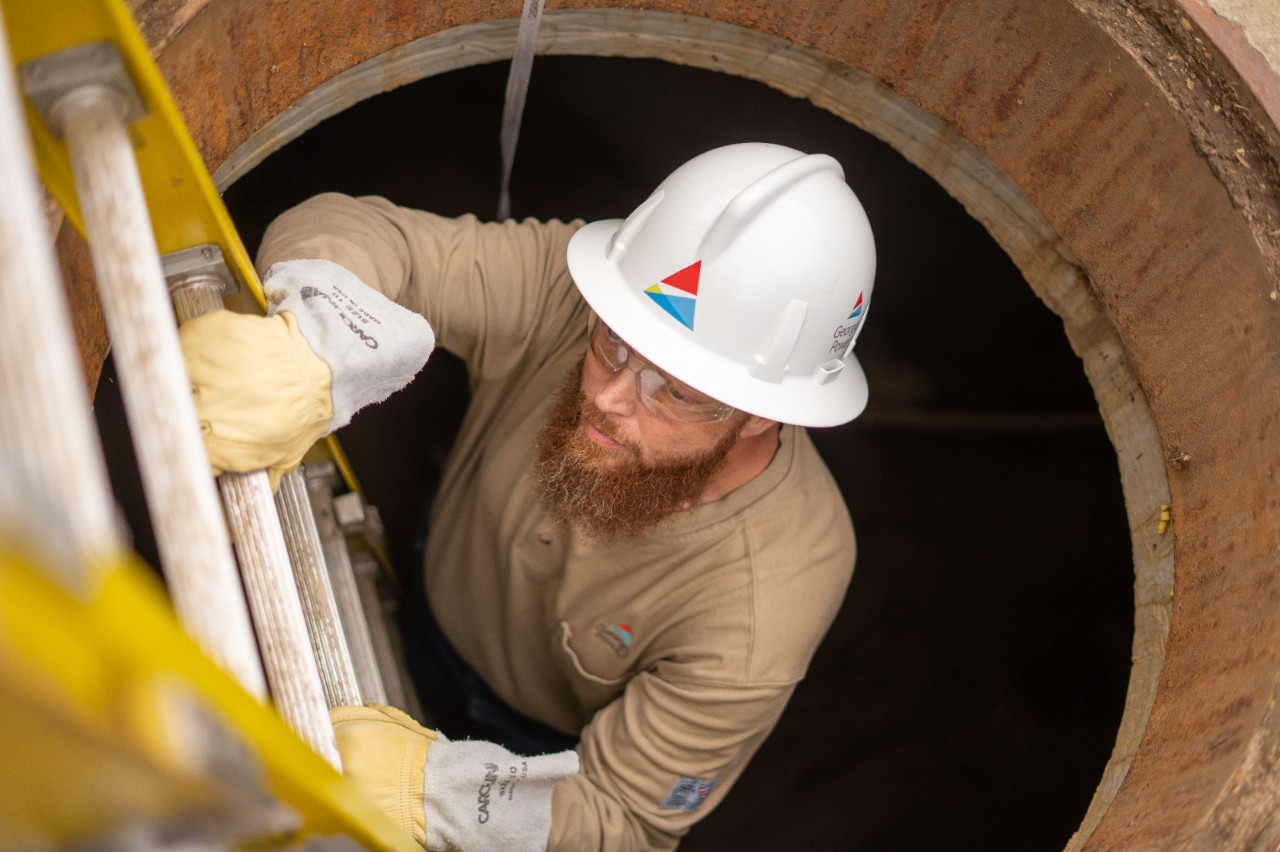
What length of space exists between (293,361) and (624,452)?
3.01ft

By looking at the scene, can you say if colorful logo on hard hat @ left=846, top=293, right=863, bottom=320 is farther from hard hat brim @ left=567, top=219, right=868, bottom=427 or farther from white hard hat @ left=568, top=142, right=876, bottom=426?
hard hat brim @ left=567, top=219, right=868, bottom=427

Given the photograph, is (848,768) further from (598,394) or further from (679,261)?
(679,261)

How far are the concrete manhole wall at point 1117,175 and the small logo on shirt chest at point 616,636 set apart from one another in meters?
1.06

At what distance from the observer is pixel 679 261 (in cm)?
199

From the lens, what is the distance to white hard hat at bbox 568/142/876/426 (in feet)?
6.36

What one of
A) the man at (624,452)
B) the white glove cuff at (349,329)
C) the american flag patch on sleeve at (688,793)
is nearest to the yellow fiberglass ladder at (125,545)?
the white glove cuff at (349,329)

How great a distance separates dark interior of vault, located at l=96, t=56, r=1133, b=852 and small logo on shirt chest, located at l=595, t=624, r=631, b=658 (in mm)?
1275

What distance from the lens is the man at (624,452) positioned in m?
1.85

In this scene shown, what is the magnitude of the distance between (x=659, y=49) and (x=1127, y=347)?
1434 millimetres

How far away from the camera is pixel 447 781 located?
5.99 ft

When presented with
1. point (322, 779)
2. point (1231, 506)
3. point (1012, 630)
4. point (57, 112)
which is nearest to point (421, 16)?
point (57, 112)

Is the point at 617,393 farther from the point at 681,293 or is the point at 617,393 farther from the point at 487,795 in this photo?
the point at 487,795

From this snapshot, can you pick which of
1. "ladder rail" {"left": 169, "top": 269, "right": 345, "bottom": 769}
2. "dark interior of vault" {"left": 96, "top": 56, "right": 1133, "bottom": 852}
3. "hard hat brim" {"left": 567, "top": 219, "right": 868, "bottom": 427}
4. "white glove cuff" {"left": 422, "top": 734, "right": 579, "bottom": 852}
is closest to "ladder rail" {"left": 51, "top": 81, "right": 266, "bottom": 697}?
"ladder rail" {"left": 169, "top": 269, "right": 345, "bottom": 769}

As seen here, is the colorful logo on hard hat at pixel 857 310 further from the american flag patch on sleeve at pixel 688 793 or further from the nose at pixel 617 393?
the american flag patch on sleeve at pixel 688 793
